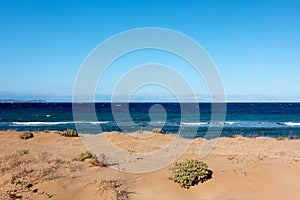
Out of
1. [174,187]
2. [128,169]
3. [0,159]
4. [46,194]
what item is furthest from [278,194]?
[0,159]

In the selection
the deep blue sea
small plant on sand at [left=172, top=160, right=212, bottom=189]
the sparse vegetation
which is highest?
small plant on sand at [left=172, top=160, right=212, bottom=189]

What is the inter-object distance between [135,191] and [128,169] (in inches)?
73.0

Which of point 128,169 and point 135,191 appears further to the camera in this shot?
point 128,169

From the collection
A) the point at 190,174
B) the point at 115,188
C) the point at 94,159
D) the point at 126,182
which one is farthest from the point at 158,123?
the point at 115,188

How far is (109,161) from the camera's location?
35.1 ft

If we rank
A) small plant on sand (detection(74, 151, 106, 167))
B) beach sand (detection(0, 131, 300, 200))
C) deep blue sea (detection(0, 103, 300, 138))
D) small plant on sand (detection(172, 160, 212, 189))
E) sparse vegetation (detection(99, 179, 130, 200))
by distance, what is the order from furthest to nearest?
1. deep blue sea (detection(0, 103, 300, 138))
2. small plant on sand (detection(74, 151, 106, 167))
3. small plant on sand (detection(172, 160, 212, 189))
4. beach sand (detection(0, 131, 300, 200))
5. sparse vegetation (detection(99, 179, 130, 200))

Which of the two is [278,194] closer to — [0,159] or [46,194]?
[46,194]

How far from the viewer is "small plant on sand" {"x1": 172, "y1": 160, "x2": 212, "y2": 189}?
8.20 m

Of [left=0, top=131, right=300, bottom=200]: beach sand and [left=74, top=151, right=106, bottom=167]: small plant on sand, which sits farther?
[left=74, top=151, right=106, bottom=167]: small plant on sand

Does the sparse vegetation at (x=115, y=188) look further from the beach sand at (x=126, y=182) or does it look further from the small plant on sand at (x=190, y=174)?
the small plant on sand at (x=190, y=174)

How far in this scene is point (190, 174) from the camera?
8.37 metres

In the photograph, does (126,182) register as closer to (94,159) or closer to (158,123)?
(94,159)

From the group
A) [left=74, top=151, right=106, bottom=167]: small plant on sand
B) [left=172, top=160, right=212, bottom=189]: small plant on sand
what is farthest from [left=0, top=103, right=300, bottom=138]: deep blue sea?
[left=172, top=160, right=212, bottom=189]: small plant on sand

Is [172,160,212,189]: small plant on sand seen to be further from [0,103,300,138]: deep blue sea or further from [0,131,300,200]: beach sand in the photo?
[0,103,300,138]: deep blue sea
